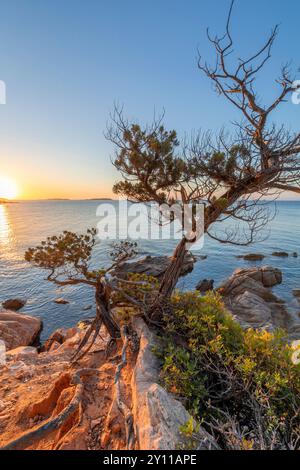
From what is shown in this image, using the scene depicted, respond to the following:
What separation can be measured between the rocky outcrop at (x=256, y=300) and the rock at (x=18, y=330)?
1086 centimetres

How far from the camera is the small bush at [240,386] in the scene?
9.31 feet

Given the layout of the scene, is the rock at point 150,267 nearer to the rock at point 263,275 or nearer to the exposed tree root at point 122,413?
the rock at point 263,275

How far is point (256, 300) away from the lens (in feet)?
48.0

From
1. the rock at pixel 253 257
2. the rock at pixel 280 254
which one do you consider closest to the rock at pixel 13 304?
the rock at pixel 253 257

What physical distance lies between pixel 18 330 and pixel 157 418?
12.6 metres

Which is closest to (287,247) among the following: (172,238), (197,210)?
(172,238)

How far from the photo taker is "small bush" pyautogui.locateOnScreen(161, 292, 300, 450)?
9.31ft

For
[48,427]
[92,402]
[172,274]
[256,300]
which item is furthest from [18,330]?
[256,300]

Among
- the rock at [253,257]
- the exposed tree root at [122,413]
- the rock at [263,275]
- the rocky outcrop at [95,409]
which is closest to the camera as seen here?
the rocky outcrop at [95,409]

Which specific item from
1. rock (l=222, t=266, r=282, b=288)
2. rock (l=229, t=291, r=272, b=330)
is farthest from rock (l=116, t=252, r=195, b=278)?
→ rock (l=229, t=291, r=272, b=330)

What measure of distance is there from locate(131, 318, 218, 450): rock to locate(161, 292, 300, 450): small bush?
0.20 metres

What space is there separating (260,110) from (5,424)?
336 inches
